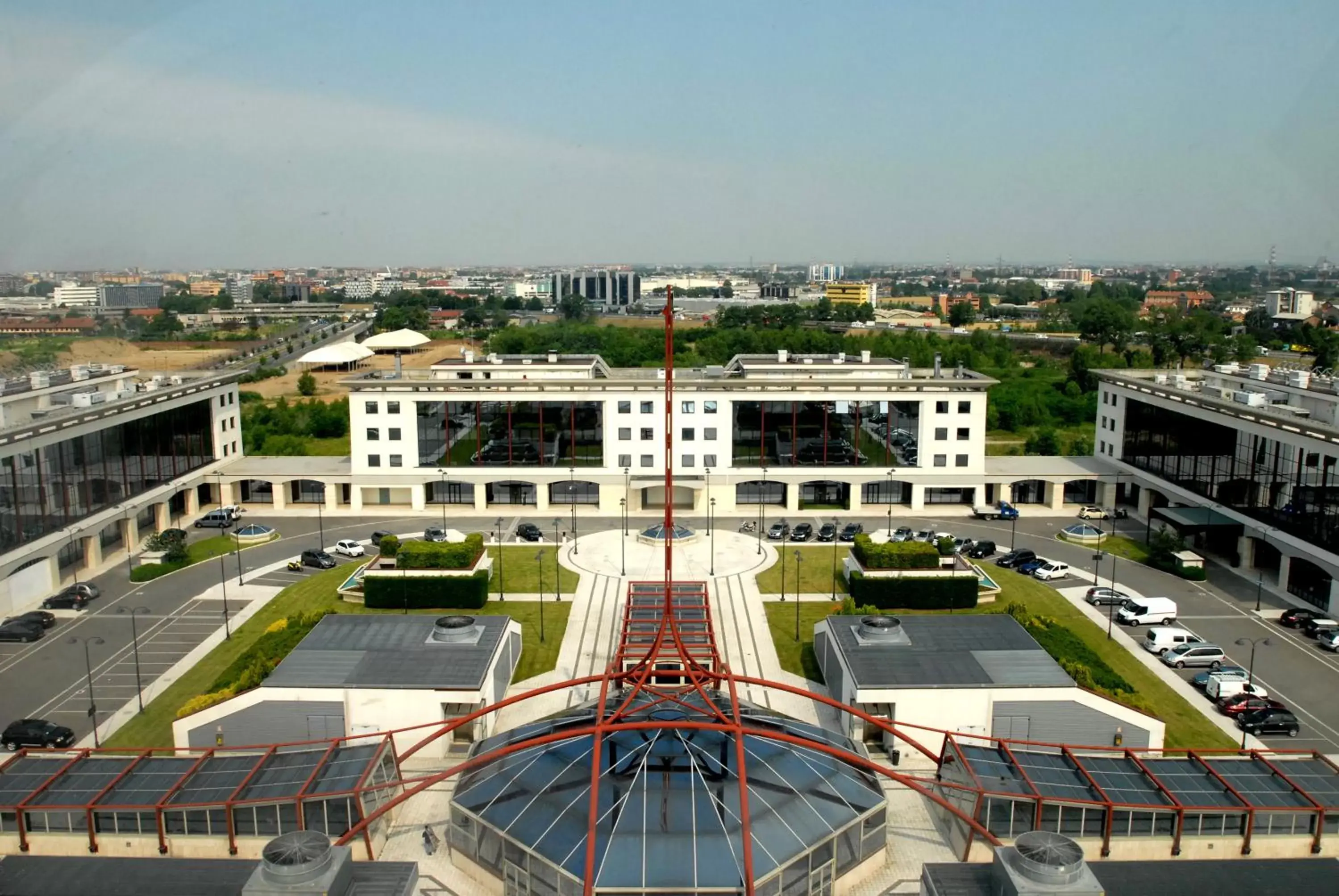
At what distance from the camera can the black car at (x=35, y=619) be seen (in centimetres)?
3100

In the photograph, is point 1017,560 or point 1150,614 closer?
point 1150,614

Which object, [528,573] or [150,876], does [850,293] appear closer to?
[528,573]

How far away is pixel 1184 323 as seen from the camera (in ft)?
272

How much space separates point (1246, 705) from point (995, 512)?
2063cm

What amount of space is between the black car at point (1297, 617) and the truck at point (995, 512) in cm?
1346

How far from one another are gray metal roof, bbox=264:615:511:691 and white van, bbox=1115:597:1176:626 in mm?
20556

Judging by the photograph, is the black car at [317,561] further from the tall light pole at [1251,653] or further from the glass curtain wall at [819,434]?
the tall light pole at [1251,653]

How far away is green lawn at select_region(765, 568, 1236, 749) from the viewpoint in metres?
25.0

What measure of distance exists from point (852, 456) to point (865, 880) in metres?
32.0

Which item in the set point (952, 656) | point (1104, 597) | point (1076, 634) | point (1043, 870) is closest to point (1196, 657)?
point (1076, 634)

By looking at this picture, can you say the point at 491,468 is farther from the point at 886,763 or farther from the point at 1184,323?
the point at 1184,323

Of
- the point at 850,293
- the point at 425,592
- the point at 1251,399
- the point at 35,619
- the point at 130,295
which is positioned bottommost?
the point at 35,619

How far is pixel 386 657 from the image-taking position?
83.9 ft

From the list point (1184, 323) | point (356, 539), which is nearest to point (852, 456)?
point (356, 539)
